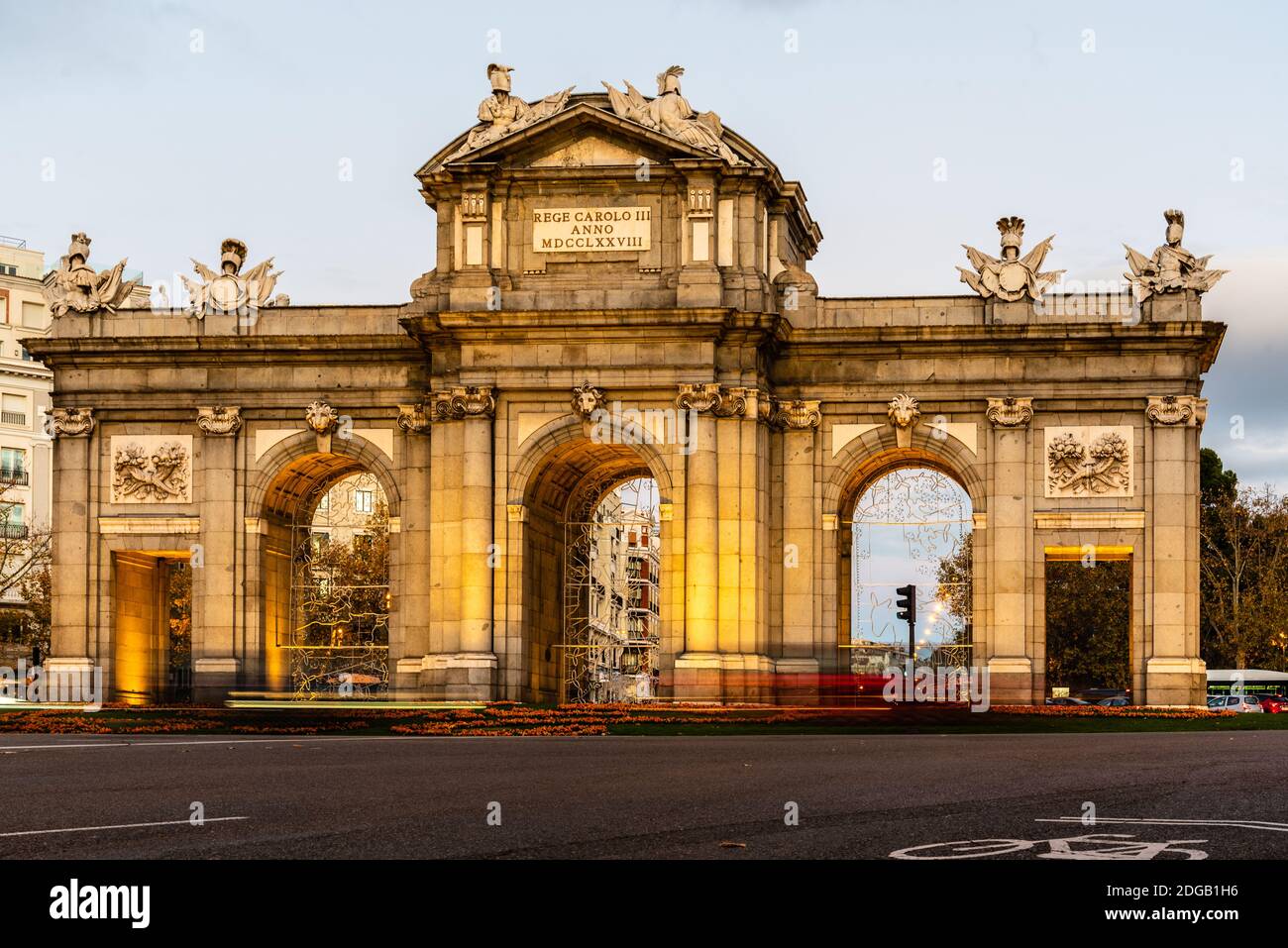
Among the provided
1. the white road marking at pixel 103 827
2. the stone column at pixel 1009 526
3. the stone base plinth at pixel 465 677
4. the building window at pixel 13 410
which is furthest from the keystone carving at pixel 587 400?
the building window at pixel 13 410

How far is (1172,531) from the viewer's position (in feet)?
193

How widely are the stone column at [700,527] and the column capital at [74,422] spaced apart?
60.9 feet

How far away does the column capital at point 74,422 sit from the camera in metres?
62.4

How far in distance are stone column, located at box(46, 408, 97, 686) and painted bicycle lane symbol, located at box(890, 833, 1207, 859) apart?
4949 cm

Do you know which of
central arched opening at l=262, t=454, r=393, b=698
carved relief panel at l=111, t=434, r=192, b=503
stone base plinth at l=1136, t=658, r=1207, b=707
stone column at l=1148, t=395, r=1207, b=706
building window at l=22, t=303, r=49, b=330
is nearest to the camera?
stone base plinth at l=1136, t=658, r=1207, b=707

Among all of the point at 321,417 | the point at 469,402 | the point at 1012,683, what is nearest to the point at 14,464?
the point at 321,417

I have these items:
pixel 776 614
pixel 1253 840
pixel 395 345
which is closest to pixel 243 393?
pixel 395 345

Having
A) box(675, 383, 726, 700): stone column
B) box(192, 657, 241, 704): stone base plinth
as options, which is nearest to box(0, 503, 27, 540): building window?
box(192, 657, 241, 704): stone base plinth

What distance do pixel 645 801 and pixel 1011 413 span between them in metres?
39.7

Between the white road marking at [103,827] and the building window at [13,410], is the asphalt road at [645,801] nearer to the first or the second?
the white road marking at [103,827]

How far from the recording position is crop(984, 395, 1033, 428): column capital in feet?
194

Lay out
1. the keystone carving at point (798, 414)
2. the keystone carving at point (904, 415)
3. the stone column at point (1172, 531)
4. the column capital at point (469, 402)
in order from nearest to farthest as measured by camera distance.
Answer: the column capital at point (469, 402) < the stone column at point (1172, 531) < the keystone carving at point (904, 415) < the keystone carving at point (798, 414)

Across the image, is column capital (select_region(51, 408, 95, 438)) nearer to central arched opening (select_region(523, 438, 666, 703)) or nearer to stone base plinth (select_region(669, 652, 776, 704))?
central arched opening (select_region(523, 438, 666, 703))

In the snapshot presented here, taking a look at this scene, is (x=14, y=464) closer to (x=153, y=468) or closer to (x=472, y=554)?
(x=153, y=468)
